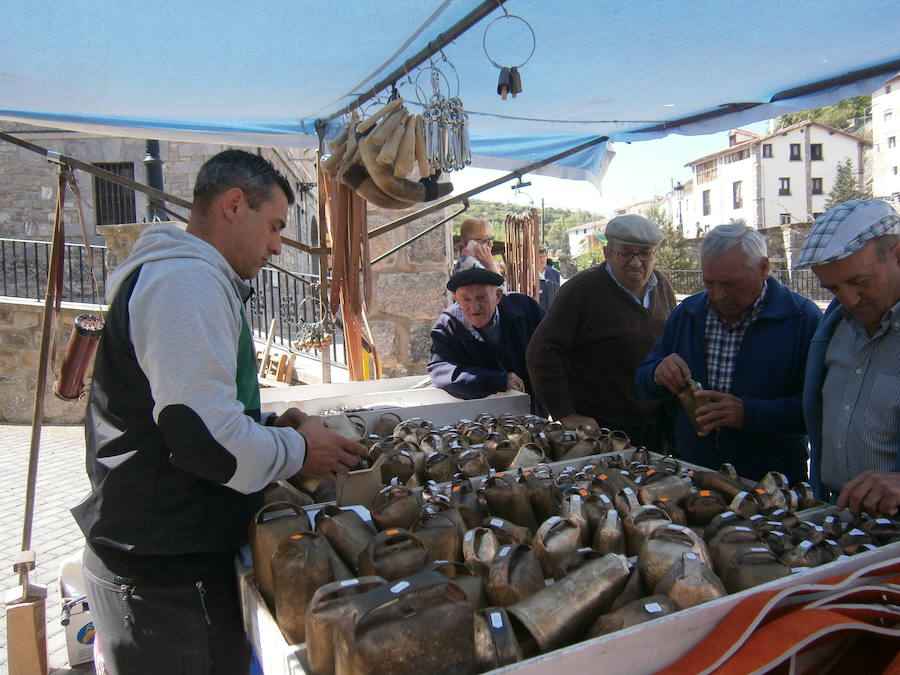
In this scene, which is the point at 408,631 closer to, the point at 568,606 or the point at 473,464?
the point at 568,606

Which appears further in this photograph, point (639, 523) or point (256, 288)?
point (256, 288)

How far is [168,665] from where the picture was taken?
1.50 meters

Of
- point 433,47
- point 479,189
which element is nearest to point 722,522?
point 433,47

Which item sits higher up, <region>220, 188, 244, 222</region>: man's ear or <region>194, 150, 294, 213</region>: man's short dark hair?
<region>194, 150, 294, 213</region>: man's short dark hair

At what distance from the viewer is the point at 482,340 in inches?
134

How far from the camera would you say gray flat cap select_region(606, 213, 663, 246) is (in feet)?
9.56

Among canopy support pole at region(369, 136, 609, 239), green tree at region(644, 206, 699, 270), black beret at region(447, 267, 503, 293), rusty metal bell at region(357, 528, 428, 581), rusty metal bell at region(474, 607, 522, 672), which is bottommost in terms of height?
rusty metal bell at region(474, 607, 522, 672)

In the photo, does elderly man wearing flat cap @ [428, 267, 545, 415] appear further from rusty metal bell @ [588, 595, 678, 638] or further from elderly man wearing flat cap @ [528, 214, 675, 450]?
rusty metal bell @ [588, 595, 678, 638]

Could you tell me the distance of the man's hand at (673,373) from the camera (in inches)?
90.0

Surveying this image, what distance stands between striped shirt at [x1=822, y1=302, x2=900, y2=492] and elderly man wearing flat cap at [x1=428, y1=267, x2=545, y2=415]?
1534mm

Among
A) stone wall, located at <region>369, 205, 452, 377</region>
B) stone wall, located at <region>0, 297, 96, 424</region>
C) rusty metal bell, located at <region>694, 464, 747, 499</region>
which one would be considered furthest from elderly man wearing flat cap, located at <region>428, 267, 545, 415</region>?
stone wall, located at <region>0, 297, 96, 424</region>

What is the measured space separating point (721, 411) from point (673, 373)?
0.66 feet

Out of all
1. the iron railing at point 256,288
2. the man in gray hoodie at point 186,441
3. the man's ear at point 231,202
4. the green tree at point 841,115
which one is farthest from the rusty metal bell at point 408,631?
the green tree at point 841,115

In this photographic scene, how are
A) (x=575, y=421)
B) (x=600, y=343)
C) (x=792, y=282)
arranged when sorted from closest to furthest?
(x=575, y=421), (x=600, y=343), (x=792, y=282)
